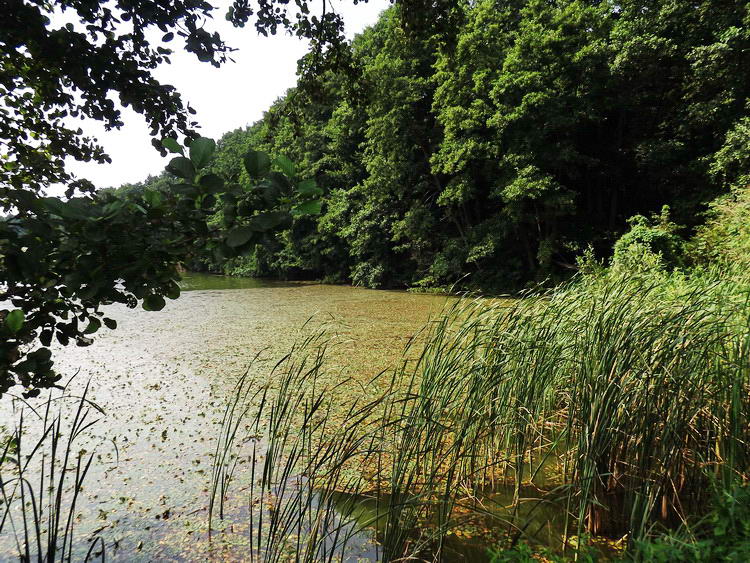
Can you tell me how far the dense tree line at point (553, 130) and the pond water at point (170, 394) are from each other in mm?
3073

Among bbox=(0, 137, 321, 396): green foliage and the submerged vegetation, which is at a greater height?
bbox=(0, 137, 321, 396): green foliage

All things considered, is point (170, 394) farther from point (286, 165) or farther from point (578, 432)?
point (286, 165)

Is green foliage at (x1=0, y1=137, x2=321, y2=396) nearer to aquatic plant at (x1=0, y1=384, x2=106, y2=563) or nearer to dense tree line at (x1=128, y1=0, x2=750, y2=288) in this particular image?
aquatic plant at (x1=0, y1=384, x2=106, y2=563)

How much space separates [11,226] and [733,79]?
13.5 meters

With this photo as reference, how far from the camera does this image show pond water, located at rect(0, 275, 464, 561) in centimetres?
239

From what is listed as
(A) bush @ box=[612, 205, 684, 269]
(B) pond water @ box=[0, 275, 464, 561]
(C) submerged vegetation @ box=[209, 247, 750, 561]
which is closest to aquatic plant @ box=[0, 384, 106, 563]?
(B) pond water @ box=[0, 275, 464, 561]

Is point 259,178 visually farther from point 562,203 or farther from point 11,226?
point 562,203

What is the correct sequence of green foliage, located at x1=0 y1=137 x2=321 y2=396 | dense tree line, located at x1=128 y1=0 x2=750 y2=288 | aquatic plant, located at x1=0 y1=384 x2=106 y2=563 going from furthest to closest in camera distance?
dense tree line, located at x1=128 y1=0 x2=750 y2=288 < aquatic plant, located at x1=0 y1=384 x2=106 y2=563 < green foliage, located at x1=0 y1=137 x2=321 y2=396

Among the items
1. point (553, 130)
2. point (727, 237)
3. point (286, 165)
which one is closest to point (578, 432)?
point (286, 165)

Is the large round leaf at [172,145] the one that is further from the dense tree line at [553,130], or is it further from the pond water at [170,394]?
the dense tree line at [553,130]

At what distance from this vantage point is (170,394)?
4684 millimetres

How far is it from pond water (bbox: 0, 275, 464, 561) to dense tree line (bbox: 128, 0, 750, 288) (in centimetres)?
307

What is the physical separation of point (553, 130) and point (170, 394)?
11910 mm

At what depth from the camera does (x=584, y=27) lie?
12125 millimetres
